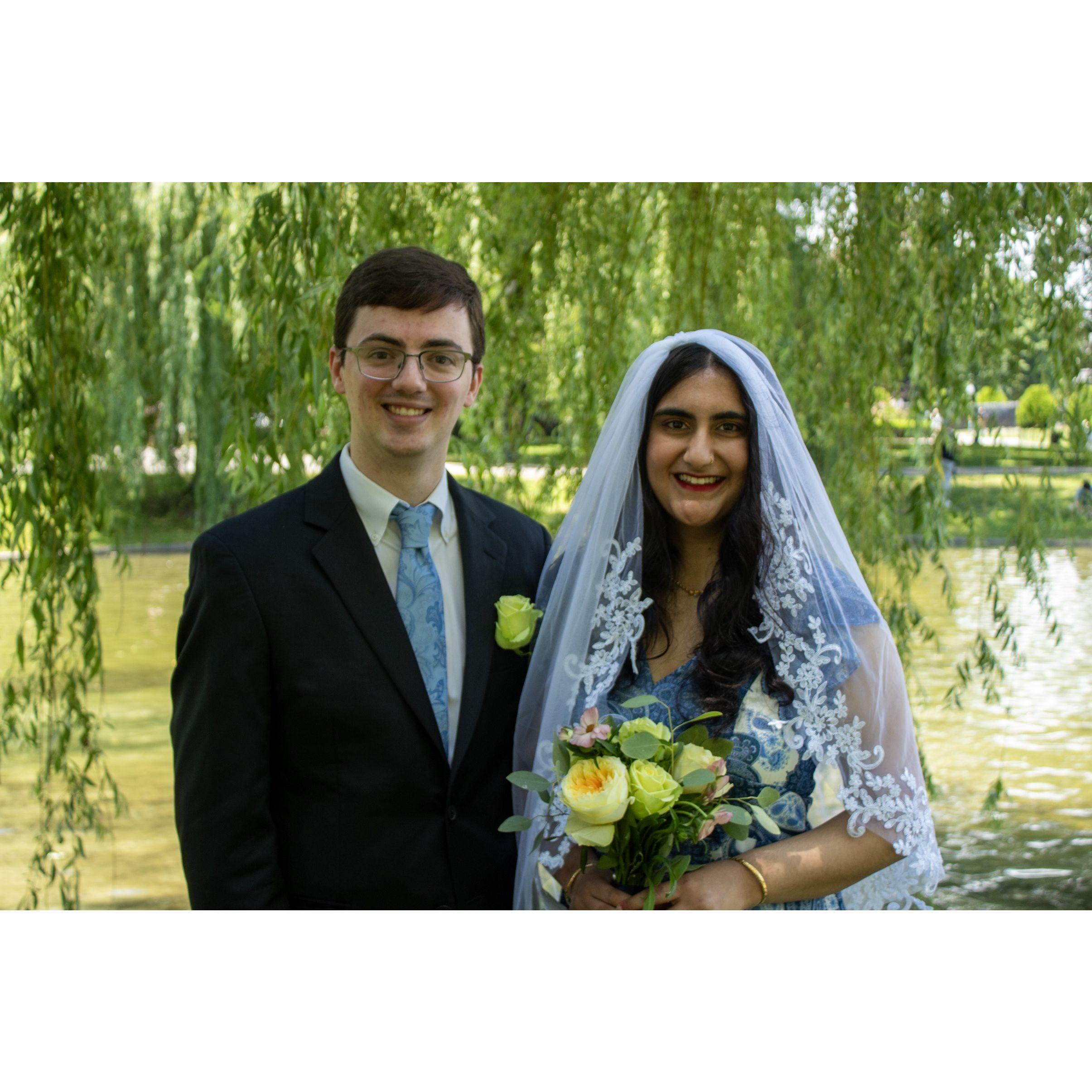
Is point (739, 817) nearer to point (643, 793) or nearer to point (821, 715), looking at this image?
point (643, 793)

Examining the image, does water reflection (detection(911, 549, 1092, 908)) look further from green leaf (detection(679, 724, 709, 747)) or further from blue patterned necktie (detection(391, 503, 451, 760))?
blue patterned necktie (detection(391, 503, 451, 760))

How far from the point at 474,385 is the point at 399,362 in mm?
184

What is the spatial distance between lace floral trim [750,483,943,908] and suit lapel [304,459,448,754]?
1.84 ft

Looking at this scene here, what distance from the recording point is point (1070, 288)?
3023 millimetres

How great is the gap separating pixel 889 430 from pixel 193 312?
382cm

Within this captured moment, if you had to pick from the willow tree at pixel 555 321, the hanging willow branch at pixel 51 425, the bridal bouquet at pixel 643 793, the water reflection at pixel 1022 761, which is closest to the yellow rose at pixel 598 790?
the bridal bouquet at pixel 643 793

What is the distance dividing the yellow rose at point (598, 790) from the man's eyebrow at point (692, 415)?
0.58 meters

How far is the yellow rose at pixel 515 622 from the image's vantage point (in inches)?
68.4

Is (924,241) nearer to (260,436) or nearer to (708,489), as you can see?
(708,489)

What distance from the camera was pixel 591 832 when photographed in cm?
153

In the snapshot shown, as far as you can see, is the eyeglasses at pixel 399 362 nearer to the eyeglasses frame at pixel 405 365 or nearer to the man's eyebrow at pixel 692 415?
the eyeglasses frame at pixel 405 365

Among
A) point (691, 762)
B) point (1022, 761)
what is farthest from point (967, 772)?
point (691, 762)

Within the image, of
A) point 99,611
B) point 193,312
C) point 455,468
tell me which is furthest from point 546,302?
point 99,611

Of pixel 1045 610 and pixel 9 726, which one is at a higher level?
pixel 1045 610
